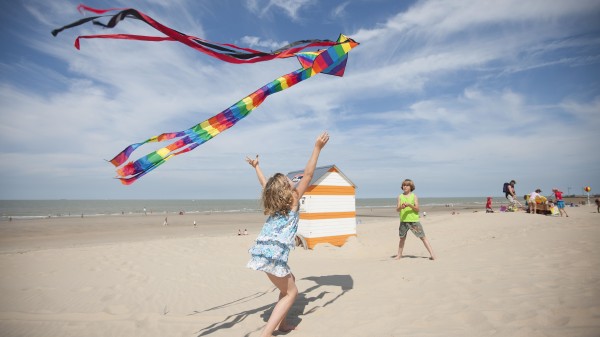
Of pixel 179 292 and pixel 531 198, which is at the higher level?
pixel 531 198

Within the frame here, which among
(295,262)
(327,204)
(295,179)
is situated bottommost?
(295,262)

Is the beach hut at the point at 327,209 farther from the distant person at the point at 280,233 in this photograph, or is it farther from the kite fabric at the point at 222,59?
the distant person at the point at 280,233

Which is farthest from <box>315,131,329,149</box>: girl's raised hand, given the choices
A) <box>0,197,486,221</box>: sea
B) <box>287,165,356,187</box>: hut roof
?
<box>0,197,486,221</box>: sea

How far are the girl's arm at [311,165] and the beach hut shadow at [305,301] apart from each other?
6.10 ft

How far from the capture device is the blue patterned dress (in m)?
3.55

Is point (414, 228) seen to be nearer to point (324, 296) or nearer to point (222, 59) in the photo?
point (324, 296)

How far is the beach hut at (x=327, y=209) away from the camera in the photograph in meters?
11.0

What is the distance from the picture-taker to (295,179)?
1134 centimetres

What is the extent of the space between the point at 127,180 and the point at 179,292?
3.21 m

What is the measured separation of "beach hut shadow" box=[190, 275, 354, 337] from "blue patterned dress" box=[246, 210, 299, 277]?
3.47 ft

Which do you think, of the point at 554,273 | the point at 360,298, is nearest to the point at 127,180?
the point at 360,298

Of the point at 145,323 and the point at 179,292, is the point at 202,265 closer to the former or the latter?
the point at 179,292

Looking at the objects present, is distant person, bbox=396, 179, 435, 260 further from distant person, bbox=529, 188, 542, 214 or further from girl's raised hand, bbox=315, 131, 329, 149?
distant person, bbox=529, 188, 542, 214

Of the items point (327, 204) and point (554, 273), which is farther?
point (327, 204)
